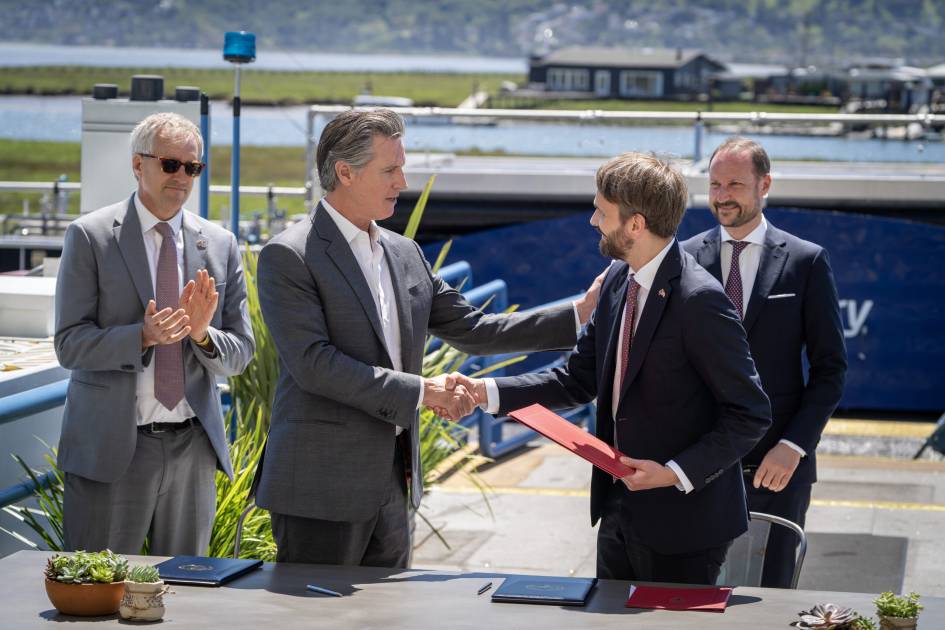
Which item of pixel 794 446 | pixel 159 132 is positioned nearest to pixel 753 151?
pixel 794 446

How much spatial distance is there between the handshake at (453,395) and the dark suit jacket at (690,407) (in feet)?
1.35

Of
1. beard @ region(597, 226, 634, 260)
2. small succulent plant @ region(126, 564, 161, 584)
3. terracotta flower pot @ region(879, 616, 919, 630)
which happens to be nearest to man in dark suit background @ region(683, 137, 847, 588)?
beard @ region(597, 226, 634, 260)

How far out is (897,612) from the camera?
7.99 ft

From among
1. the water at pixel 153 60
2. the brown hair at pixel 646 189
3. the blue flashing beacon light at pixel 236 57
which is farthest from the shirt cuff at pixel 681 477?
the water at pixel 153 60

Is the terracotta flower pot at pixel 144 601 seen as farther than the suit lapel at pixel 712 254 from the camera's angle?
No

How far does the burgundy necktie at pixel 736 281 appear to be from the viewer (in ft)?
13.1

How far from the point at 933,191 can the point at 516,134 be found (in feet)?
10.5

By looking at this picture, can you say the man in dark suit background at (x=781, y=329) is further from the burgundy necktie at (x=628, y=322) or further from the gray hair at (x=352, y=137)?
the gray hair at (x=352, y=137)

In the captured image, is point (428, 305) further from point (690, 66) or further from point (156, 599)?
point (690, 66)

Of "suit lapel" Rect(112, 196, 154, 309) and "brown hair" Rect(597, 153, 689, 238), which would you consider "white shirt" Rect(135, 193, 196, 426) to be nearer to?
"suit lapel" Rect(112, 196, 154, 309)

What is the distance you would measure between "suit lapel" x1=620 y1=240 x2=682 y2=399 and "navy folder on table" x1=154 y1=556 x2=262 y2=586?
965 mm

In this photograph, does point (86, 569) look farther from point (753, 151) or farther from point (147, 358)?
point (753, 151)

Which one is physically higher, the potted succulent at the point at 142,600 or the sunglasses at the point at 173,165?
the sunglasses at the point at 173,165

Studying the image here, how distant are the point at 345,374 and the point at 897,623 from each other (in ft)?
4.44
